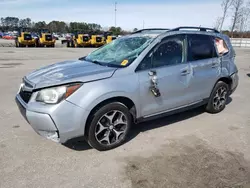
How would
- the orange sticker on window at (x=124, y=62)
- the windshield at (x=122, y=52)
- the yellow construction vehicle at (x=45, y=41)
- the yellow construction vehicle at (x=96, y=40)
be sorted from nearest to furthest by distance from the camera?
the orange sticker on window at (x=124, y=62) < the windshield at (x=122, y=52) < the yellow construction vehicle at (x=45, y=41) < the yellow construction vehicle at (x=96, y=40)

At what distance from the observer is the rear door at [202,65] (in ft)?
13.9

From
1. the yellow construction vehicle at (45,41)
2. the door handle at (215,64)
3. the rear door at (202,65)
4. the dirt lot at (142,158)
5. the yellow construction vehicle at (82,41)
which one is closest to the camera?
the dirt lot at (142,158)

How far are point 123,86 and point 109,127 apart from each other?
63 centimetres

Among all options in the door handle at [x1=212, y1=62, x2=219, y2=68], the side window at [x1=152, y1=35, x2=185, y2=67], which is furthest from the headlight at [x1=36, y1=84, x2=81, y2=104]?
the door handle at [x1=212, y1=62, x2=219, y2=68]

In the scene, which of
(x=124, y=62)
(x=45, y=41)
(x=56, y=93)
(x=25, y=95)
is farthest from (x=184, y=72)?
(x=45, y=41)

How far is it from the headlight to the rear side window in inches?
88.8

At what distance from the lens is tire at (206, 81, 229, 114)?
4.83 m

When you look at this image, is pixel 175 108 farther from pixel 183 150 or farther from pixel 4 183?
pixel 4 183

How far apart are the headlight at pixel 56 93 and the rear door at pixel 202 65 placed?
7.16ft

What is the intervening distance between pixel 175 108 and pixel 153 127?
55cm

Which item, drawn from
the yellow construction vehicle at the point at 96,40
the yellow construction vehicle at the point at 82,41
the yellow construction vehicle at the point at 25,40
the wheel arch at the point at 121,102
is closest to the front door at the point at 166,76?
the wheel arch at the point at 121,102

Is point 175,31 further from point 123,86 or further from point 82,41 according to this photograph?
point 82,41

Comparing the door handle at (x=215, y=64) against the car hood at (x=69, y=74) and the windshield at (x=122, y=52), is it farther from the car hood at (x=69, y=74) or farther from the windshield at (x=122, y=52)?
the car hood at (x=69, y=74)

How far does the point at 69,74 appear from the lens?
328 centimetres
